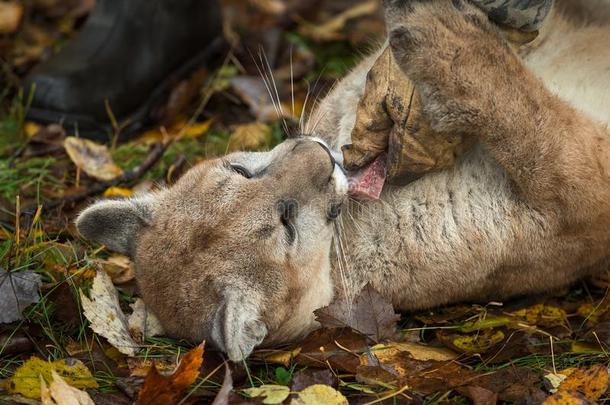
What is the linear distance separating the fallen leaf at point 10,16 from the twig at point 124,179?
2086mm

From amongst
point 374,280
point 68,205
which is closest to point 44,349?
point 68,205

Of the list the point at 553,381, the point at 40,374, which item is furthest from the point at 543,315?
the point at 40,374

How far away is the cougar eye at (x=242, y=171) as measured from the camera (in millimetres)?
3818

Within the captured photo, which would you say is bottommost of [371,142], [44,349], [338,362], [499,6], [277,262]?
[44,349]

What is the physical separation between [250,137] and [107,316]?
1982 millimetres

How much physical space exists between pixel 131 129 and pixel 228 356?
273 centimetres

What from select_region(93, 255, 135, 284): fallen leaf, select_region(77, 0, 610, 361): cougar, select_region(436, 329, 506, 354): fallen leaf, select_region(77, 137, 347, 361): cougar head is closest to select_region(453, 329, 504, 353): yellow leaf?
select_region(436, 329, 506, 354): fallen leaf

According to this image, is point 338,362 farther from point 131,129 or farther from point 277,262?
point 131,129

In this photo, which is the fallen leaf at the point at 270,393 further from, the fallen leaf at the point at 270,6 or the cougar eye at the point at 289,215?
the fallen leaf at the point at 270,6

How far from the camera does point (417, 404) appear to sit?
3293mm

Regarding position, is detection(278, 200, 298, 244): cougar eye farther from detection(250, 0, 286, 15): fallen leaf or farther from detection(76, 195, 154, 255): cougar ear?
detection(250, 0, 286, 15): fallen leaf

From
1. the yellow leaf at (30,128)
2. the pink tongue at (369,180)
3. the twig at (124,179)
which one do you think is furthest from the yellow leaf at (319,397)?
the yellow leaf at (30,128)

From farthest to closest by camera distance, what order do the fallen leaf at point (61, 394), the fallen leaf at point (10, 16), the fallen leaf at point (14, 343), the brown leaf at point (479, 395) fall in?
the fallen leaf at point (10, 16) → the fallen leaf at point (14, 343) → the brown leaf at point (479, 395) → the fallen leaf at point (61, 394)

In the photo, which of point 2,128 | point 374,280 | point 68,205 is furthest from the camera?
point 2,128
